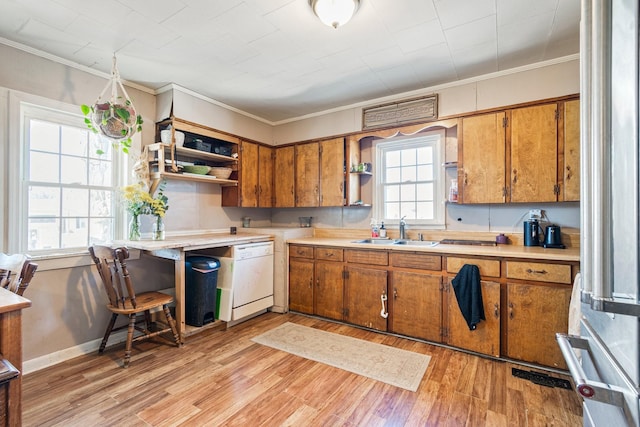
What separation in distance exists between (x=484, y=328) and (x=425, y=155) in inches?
75.6

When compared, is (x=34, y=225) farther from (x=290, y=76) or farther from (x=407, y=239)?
(x=407, y=239)

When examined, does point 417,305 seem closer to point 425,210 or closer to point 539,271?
point 539,271

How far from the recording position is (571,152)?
2570 millimetres

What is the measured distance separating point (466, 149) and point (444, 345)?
6.18ft

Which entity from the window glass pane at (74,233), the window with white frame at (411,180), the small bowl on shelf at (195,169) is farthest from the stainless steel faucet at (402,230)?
the window glass pane at (74,233)

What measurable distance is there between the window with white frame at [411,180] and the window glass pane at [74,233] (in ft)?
10.0

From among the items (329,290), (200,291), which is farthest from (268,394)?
(329,290)

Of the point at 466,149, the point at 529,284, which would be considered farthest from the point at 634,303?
the point at 466,149

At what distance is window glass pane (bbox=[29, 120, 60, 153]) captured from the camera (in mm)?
2501

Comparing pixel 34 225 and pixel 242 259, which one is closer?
pixel 34 225

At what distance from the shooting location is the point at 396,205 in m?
3.72

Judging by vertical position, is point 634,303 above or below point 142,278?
above

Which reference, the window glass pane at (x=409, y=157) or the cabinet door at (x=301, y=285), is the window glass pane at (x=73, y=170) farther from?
the window glass pane at (x=409, y=157)

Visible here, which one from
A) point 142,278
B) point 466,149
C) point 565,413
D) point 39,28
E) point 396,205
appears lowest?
point 565,413
